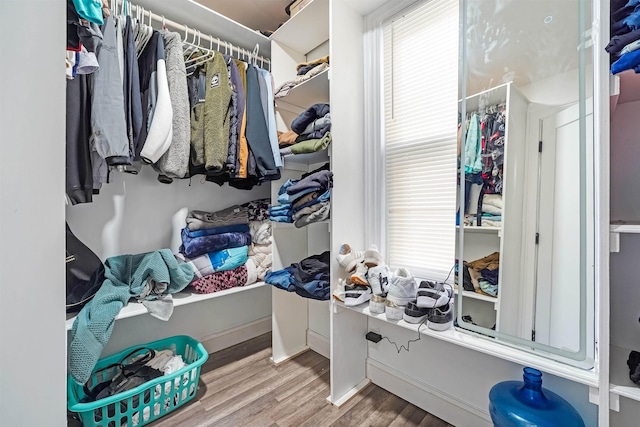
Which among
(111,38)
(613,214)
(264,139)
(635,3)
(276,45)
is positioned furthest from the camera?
(276,45)

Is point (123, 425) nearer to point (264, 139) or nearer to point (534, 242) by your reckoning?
point (264, 139)

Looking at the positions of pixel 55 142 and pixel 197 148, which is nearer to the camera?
pixel 55 142

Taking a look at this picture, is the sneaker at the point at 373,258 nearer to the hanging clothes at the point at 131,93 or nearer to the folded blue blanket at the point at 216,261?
the folded blue blanket at the point at 216,261

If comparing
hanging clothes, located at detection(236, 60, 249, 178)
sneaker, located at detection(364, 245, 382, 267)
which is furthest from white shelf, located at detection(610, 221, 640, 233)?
hanging clothes, located at detection(236, 60, 249, 178)

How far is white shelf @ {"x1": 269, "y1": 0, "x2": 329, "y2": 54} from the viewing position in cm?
147

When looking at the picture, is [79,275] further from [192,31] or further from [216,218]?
[192,31]

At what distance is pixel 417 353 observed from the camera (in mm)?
1378

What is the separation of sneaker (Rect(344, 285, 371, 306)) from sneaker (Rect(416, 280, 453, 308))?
0.24 metres

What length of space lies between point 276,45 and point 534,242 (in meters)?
1.83

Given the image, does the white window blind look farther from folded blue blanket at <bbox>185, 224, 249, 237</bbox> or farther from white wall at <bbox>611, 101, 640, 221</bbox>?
folded blue blanket at <bbox>185, 224, 249, 237</bbox>

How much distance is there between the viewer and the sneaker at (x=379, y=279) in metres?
1.22

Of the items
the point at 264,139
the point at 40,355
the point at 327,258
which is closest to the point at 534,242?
the point at 327,258

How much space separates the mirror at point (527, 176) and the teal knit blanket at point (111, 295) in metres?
1.38

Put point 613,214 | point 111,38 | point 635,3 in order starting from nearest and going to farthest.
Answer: point 635,3, point 613,214, point 111,38
